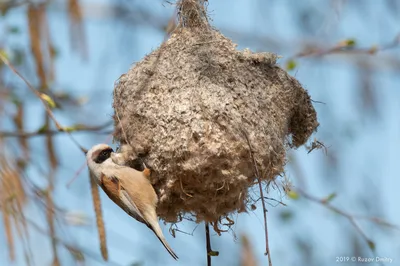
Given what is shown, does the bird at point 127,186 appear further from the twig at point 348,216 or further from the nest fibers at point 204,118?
the twig at point 348,216

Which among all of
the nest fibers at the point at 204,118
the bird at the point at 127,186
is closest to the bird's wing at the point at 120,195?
the bird at the point at 127,186

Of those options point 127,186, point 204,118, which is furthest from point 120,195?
point 204,118

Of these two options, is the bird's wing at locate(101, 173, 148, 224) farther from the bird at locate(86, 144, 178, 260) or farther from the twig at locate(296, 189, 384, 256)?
the twig at locate(296, 189, 384, 256)

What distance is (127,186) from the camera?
3.88m

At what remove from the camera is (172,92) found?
3793 mm

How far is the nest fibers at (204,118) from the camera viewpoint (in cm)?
358

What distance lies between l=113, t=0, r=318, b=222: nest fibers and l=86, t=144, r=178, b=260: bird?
7 centimetres

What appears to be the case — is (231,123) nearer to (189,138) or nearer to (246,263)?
(189,138)

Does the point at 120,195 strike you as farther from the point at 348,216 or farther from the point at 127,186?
the point at 348,216

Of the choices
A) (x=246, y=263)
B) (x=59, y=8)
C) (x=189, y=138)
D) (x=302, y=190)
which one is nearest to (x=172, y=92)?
(x=189, y=138)

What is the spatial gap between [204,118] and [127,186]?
648 millimetres

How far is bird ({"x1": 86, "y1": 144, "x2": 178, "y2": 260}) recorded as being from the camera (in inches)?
147

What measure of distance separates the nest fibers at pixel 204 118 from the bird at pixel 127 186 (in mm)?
70

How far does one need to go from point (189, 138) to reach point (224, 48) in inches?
29.7
